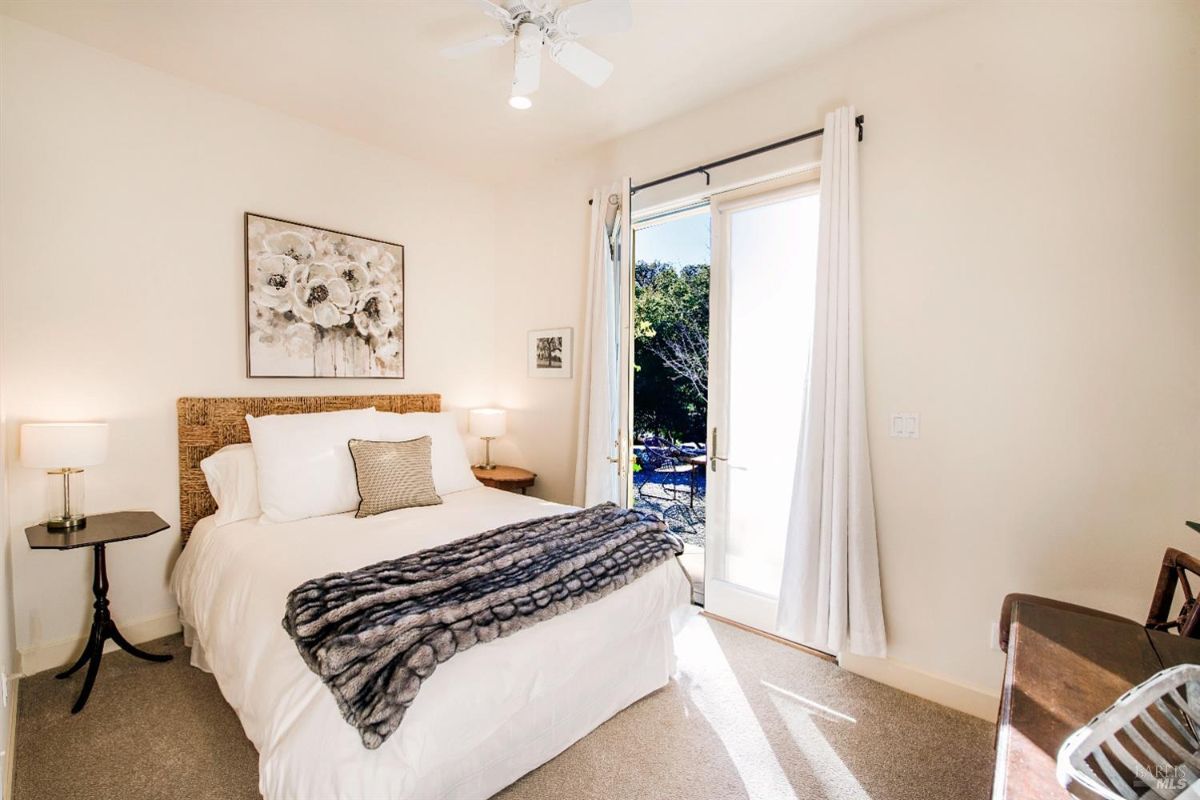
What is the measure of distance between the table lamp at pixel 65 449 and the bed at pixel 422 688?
1.49 ft

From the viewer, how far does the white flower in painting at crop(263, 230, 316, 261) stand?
2998 mm

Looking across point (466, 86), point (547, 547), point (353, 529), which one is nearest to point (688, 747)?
point (547, 547)

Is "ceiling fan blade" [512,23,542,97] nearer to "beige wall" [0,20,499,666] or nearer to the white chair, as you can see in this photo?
"beige wall" [0,20,499,666]

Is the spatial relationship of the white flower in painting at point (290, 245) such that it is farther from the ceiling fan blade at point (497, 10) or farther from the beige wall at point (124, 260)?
the ceiling fan blade at point (497, 10)

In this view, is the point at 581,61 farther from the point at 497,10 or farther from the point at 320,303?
the point at 320,303

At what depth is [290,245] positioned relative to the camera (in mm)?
3068

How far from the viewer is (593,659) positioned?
1896 mm

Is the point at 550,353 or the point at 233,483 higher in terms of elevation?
the point at 550,353

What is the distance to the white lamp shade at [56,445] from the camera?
2.11m

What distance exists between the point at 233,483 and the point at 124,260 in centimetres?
117

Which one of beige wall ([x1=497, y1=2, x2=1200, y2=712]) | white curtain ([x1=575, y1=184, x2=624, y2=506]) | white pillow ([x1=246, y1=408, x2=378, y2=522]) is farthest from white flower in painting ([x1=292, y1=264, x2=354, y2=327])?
beige wall ([x1=497, y1=2, x2=1200, y2=712])

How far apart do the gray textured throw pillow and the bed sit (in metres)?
0.13

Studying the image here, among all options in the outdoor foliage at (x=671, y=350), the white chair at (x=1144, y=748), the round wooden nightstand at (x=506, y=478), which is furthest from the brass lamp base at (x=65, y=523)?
the outdoor foliage at (x=671, y=350)

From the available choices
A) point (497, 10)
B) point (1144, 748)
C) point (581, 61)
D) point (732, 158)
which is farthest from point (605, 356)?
point (1144, 748)
